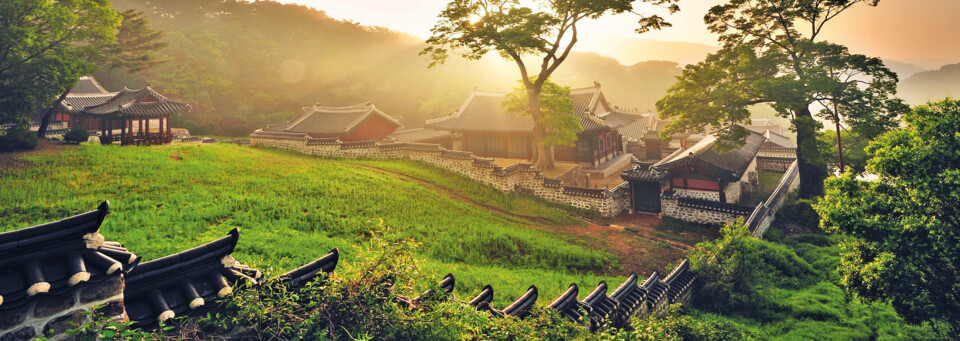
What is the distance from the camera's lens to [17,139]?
17531 millimetres

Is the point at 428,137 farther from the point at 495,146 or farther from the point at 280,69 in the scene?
the point at 280,69

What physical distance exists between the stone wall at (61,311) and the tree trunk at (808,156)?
21799 mm

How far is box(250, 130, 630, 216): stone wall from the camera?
20.6m

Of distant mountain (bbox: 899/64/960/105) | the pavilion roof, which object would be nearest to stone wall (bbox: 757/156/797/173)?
the pavilion roof

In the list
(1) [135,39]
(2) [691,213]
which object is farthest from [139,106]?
(2) [691,213]

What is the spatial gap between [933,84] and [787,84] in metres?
145

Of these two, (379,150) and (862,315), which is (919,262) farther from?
(379,150)

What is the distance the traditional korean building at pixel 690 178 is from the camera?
1936cm

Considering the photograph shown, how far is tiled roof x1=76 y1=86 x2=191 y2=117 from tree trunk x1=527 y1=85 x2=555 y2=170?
2083cm

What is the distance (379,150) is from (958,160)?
2363 cm

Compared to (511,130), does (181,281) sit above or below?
below

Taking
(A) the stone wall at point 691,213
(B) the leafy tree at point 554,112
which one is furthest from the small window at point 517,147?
(A) the stone wall at point 691,213

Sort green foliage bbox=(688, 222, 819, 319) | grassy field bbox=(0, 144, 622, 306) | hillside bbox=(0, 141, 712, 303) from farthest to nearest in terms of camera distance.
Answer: green foliage bbox=(688, 222, 819, 319), hillside bbox=(0, 141, 712, 303), grassy field bbox=(0, 144, 622, 306)

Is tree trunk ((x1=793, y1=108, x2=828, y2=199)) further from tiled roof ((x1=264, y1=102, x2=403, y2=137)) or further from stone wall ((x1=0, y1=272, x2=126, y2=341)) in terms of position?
tiled roof ((x1=264, y1=102, x2=403, y2=137))
